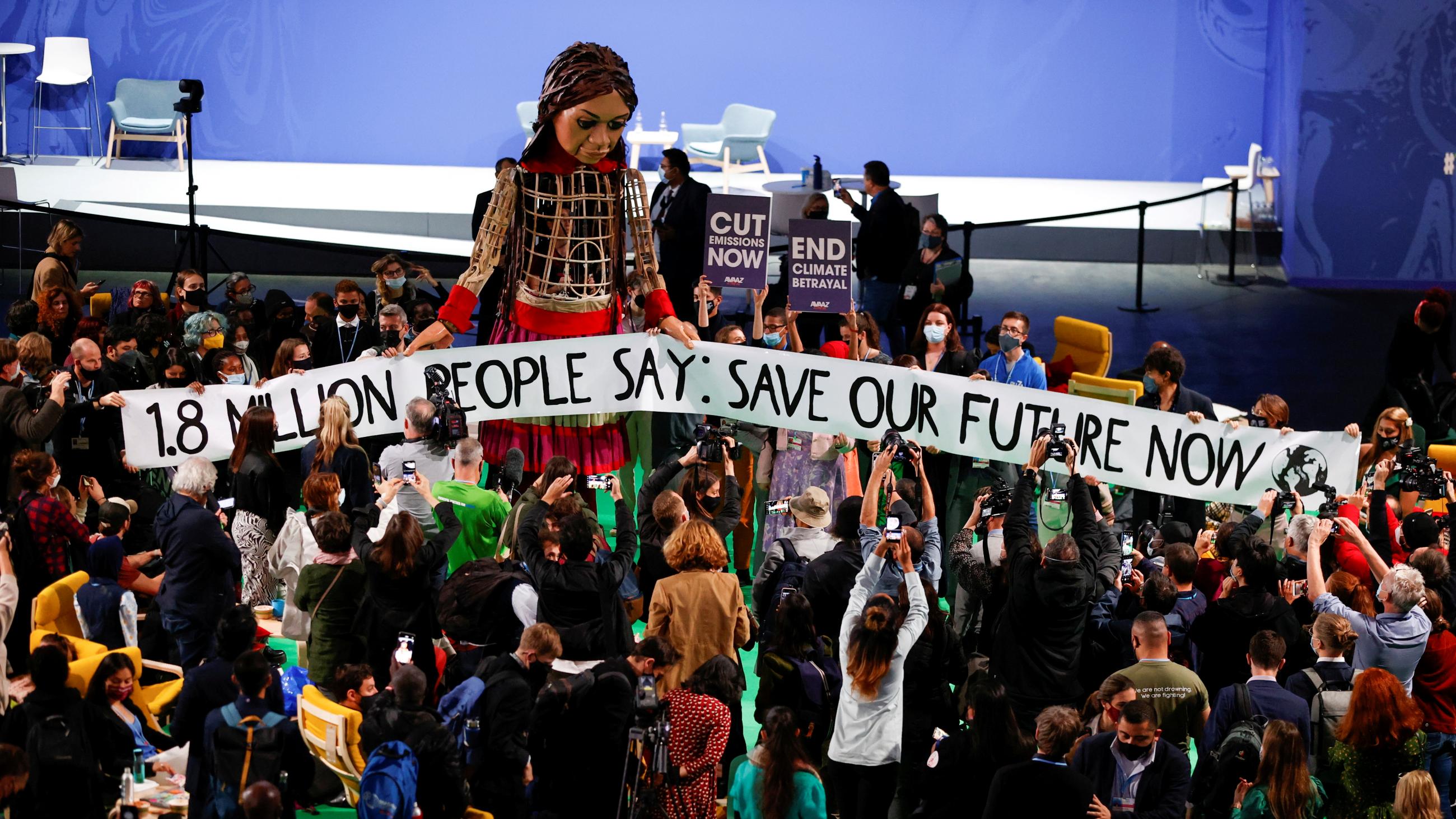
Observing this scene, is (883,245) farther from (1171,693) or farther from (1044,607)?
(1171,693)

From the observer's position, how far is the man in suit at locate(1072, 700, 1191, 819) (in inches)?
221

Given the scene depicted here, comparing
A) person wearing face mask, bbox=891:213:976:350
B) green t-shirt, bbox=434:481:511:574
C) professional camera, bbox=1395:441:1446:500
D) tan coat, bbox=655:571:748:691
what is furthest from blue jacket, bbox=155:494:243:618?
person wearing face mask, bbox=891:213:976:350

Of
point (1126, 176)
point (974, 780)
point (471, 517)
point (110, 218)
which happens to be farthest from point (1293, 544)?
point (1126, 176)

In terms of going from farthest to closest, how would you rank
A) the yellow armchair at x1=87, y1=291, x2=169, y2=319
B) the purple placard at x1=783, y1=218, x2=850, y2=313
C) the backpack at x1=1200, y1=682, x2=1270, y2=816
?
the yellow armchair at x1=87, y1=291, x2=169, y2=319
the purple placard at x1=783, y1=218, x2=850, y2=313
the backpack at x1=1200, y1=682, x2=1270, y2=816

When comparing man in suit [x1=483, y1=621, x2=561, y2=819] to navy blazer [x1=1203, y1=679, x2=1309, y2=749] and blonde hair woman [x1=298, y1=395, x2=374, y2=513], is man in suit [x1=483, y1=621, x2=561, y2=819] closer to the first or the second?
blonde hair woman [x1=298, y1=395, x2=374, y2=513]

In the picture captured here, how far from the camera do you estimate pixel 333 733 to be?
6.02 metres

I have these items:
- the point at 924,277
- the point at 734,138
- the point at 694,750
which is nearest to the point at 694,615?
the point at 694,750

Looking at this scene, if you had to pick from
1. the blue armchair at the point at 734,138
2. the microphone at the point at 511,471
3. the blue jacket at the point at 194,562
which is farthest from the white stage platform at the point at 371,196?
the blue jacket at the point at 194,562

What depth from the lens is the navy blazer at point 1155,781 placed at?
18.6 feet

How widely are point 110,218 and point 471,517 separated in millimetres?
7324

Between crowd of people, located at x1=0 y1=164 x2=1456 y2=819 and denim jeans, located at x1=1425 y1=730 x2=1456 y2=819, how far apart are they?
0.02 metres

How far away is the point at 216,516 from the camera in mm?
7082

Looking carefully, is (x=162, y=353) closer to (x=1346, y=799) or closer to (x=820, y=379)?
(x=820, y=379)

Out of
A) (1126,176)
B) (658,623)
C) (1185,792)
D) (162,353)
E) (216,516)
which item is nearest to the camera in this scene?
(1185,792)
